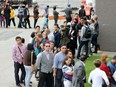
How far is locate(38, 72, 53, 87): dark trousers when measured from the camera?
41.3 feet

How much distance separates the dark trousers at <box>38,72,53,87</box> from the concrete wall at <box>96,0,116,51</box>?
27.4 feet

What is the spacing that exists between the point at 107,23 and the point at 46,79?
28.5ft

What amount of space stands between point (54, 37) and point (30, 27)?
37.2 feet

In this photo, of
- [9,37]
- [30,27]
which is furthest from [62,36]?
[30,27]

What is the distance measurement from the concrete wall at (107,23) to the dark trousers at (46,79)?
8359 mm

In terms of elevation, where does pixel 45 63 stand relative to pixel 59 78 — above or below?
above

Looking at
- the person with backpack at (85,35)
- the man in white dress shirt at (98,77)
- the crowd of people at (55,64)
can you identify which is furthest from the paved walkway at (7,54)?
the man in white dress shirt at (98,77)

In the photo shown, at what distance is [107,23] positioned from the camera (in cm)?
2067

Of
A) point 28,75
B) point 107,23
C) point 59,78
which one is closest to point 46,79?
point 59,78

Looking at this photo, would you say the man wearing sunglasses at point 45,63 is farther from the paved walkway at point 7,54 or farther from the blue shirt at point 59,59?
the paved walkway at point 7,54

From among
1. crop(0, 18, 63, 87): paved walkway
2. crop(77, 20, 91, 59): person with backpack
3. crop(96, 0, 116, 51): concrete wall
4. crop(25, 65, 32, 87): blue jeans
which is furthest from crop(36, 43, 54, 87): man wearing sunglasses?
crop(96, 0, 116, 51): concrete wall

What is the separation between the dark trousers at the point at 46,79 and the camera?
1259 centimetres

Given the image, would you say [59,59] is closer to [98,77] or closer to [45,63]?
[45,63]

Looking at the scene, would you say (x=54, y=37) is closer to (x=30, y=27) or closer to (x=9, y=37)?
(x=9, y=37)
